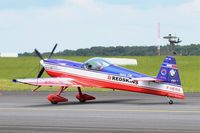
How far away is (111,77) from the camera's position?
31156mm

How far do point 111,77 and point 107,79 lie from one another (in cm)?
29

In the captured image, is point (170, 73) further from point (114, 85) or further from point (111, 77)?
point (111, 77)

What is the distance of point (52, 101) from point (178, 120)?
10739 mm

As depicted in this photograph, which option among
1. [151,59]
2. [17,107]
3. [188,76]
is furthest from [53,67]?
[151,59]

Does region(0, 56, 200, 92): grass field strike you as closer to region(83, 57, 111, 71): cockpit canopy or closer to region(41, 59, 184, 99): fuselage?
region(41, 59, 184, 99): fuselage

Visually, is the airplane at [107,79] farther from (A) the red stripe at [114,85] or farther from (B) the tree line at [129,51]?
(B) the tree line at [129,51]

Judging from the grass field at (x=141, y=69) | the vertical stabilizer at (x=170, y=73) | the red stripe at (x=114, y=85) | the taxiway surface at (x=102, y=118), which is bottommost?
the grass field at (x=141, y=69)

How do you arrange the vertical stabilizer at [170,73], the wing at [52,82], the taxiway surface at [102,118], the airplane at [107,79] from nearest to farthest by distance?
the taxiway surface at [102,118]
the vertical stabilizer at [170,73]
the airplane at [107,79]
the wing at [52,82]

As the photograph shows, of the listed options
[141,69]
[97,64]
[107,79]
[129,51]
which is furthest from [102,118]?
[129,51]

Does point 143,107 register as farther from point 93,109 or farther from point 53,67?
point 53,67

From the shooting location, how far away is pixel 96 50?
117562mm

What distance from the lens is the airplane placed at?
29.6m

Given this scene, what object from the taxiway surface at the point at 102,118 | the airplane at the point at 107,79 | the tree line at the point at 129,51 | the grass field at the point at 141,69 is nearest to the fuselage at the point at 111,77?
the airplane at the point at 107,79

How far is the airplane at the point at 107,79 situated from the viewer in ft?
97.0
